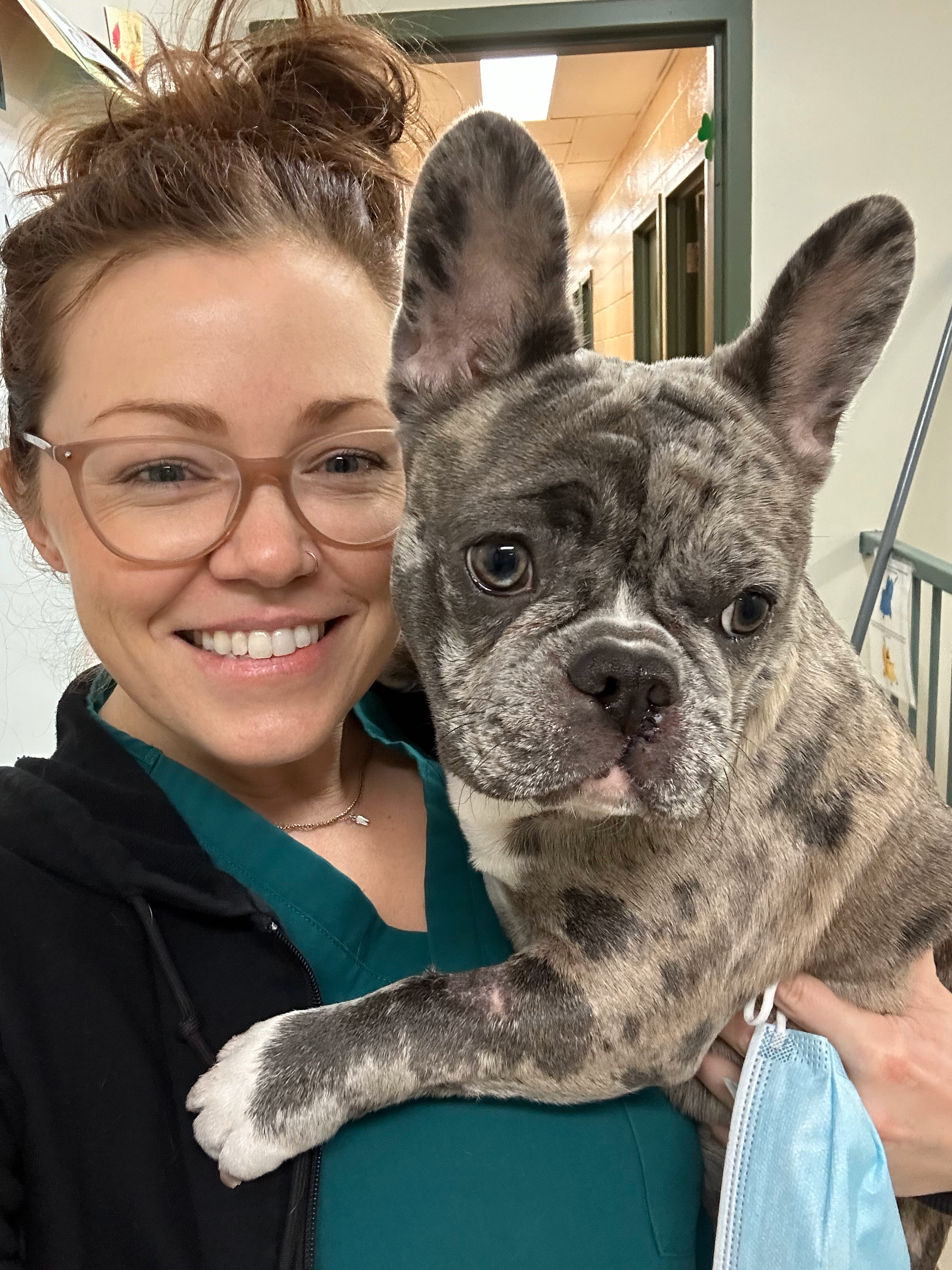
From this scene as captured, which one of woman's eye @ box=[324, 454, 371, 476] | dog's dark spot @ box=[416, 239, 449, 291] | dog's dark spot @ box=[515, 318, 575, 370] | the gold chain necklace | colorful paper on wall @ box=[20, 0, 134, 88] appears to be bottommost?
the gold chain necklace

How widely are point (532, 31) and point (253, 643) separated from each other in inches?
144

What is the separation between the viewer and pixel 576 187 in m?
9.99

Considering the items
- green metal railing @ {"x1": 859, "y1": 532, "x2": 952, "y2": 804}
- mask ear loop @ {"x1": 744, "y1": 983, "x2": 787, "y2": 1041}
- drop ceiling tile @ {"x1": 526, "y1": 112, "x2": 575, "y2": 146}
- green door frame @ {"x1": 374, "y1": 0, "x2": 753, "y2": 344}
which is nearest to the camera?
mask ear loop @ {"x1": 744, "y1": 983, "x2": 787, "y2": 1041}

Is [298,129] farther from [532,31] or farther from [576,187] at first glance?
[576,187]

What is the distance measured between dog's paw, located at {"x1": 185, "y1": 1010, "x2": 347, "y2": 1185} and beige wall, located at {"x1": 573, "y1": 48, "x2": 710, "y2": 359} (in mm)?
2740

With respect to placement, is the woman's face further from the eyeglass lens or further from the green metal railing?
the green metal railing

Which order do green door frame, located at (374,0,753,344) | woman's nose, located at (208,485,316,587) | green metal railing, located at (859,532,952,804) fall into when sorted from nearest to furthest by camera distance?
woman's nose, located at (208,485,316,587)
green metal railing, located at (859,532,952,804)
green door frame, located at (374,0,753,344)

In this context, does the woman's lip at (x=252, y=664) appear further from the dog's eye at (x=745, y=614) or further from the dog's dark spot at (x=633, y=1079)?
the dog's dark spot at (x=633, y=1079)

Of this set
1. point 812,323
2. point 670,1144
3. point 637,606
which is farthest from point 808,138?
point 670,1144

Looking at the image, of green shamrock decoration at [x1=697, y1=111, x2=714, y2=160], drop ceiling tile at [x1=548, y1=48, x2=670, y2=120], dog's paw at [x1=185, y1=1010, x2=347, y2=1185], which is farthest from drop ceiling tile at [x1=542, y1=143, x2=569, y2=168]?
dog's paw at [x1=185, y1=1010, x2=347, y2=1185]

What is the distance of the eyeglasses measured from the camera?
1.13m

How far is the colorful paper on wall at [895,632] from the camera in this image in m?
3.53

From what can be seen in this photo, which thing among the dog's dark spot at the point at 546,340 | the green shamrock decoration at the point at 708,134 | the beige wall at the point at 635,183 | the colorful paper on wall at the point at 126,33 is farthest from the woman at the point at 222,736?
the green shamrock decoration at the point at 708,134

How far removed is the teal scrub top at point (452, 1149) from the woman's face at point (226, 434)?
16cm
